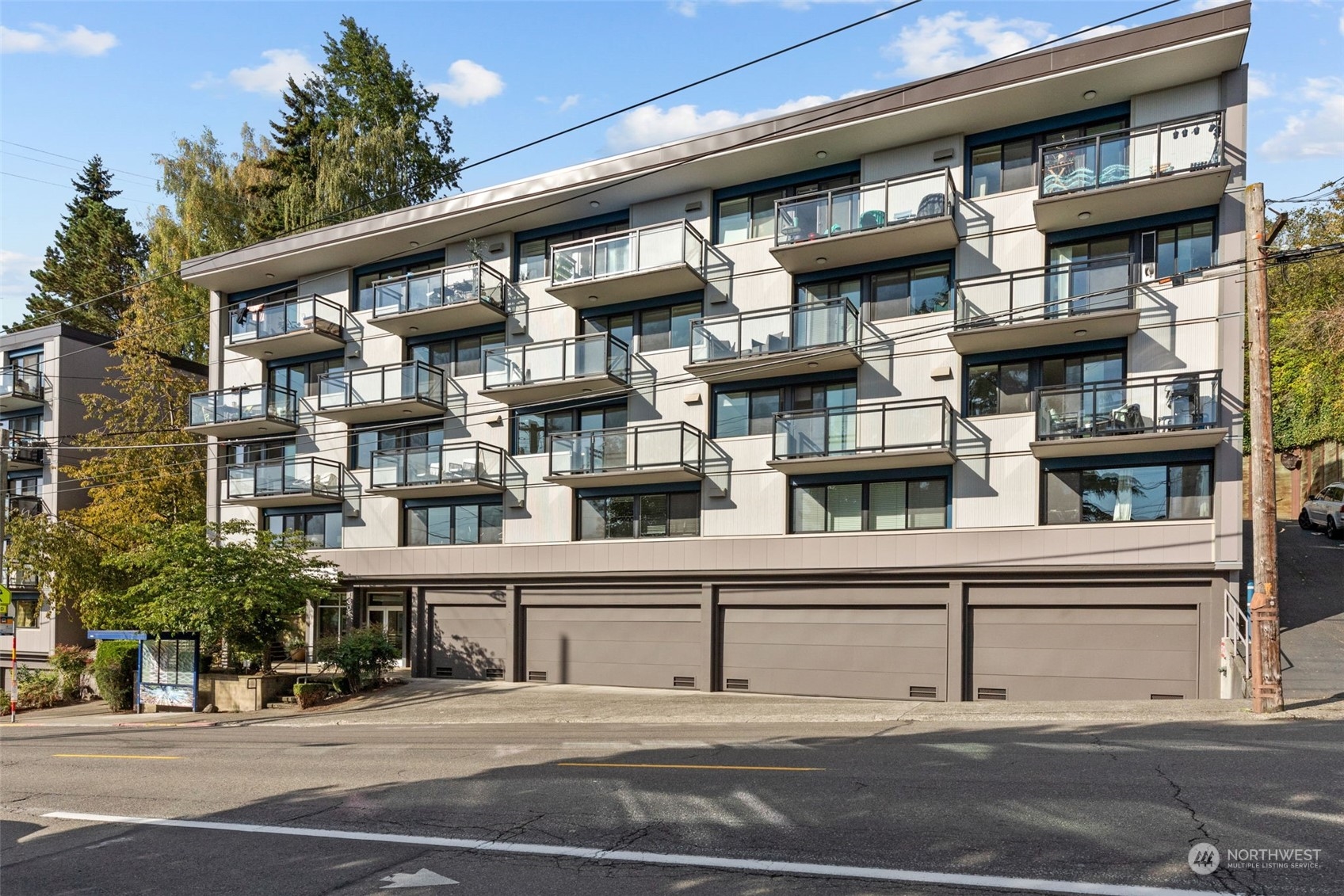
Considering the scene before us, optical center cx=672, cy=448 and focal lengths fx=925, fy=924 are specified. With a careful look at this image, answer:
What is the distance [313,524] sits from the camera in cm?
2995

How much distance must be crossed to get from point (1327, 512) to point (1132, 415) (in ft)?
55.6

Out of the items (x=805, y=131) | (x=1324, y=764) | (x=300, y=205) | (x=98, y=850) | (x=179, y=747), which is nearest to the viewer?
(x=98, y=850)

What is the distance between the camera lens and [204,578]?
2298 centimetres

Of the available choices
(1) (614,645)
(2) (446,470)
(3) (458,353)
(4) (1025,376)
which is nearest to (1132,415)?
(4) (1025,376)

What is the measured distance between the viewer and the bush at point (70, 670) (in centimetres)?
2909

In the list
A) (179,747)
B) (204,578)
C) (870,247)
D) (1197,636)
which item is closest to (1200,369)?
(1197,636)

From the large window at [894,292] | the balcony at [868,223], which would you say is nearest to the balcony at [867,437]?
the large window at [894,292]

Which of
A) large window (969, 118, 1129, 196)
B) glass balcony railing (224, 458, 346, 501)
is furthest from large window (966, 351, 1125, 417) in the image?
glass balcony railing (224, 458, 346, 501)

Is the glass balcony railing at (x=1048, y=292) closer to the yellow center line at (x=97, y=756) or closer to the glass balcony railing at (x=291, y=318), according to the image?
the yellow center line at (x=97, y=756)

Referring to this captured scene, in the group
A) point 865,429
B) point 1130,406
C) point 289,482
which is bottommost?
point 289,482

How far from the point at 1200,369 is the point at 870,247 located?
735 centimetres

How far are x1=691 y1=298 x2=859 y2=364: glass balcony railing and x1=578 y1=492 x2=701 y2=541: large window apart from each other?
12.8ft

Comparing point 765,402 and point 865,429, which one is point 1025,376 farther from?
point 765,402

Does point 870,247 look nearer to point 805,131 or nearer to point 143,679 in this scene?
point 805,131
